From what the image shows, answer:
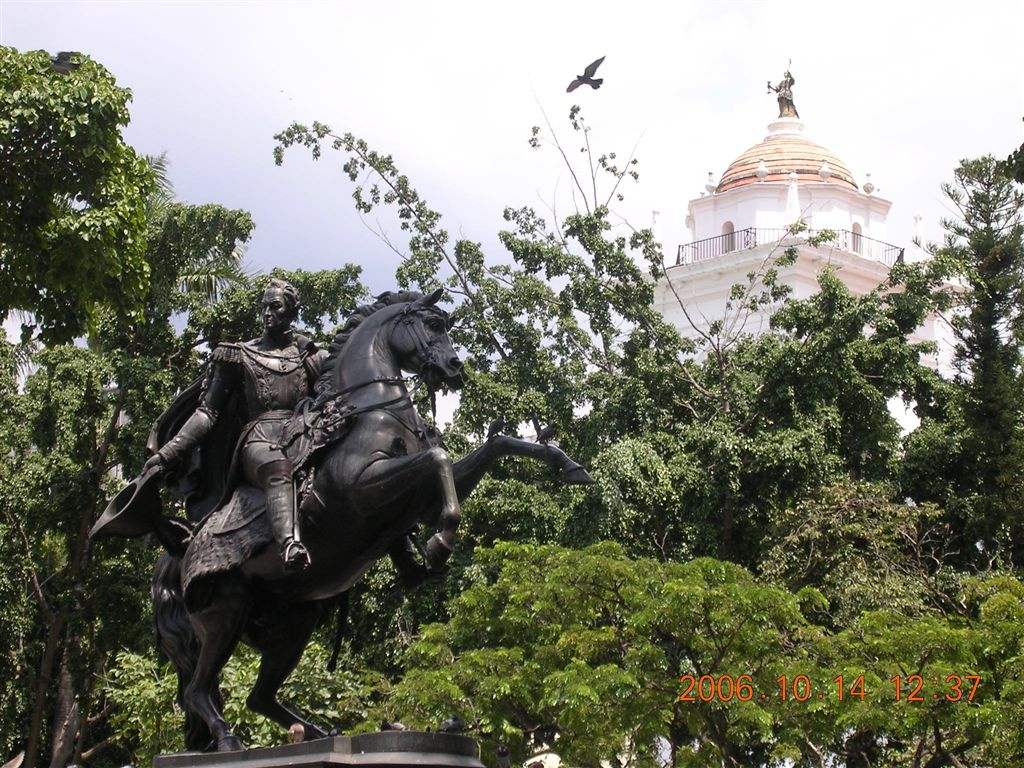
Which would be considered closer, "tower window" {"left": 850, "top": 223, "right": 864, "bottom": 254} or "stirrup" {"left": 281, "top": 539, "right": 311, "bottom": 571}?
"stirrup" {"left": 281, "top": 539, "right": 311, "bottom": 571}

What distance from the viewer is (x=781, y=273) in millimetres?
31922

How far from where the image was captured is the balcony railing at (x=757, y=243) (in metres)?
34.8

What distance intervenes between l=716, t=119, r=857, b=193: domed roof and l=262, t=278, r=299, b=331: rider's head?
27.8 m

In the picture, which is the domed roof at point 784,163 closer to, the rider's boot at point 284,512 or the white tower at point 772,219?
the white tower at point 772,219

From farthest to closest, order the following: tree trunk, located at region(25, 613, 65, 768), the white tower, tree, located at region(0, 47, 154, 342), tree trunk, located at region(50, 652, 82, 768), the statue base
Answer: the white tower
tree trunk, located at region(25, 613, 65, 768)
tree trunk, located at region(50, 652, 82, 768)
tree, located at region(0, 47, 154, 342)
the statue base

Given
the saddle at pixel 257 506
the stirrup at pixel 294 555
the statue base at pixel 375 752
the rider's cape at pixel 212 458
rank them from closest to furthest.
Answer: the statue base at pixel 375 752
the stirrup at pixel 294 555
the saddle at pixel 257 506
the rider's cape at pixel 212 458

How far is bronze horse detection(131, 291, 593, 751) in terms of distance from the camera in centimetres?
796

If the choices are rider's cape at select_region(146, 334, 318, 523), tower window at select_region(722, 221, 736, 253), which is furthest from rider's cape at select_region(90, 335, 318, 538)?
tower window at select_region(722, 221, 736, 253)

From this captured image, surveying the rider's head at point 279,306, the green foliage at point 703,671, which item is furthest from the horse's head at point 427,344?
the green foliage at point 703,671

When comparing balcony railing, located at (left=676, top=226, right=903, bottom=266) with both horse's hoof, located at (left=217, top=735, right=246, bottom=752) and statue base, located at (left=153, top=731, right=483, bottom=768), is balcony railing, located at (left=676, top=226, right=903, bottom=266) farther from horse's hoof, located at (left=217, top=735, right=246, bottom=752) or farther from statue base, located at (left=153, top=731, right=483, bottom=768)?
statue base, located at (left=153, top=731, right=483, bottom=768)

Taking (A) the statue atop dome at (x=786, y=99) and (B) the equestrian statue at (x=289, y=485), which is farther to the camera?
(A) the statue atop dome at (x=786, y=99)

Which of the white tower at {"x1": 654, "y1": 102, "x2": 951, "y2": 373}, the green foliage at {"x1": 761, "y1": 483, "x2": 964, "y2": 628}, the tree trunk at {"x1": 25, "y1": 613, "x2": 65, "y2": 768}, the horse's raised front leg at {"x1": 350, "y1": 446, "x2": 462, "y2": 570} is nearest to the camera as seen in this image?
the horse's raised front leg at {"x1": 350, "y1": 446, "x2": 462, "y2": 570}

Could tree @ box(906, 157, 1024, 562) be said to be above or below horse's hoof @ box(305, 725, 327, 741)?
above

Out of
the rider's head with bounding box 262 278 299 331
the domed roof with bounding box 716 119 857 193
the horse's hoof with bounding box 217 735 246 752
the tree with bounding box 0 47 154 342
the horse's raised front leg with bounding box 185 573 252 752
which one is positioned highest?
the domed roof with bounding box 716 119 857 193
